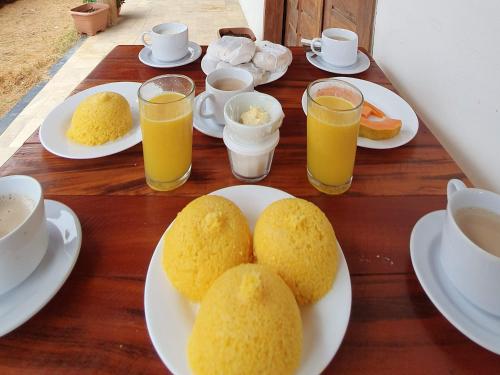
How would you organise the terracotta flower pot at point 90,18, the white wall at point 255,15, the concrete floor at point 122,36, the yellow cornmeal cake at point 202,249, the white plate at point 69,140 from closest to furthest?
the yellow cornmeal cake at point 202,249
the white plate at point 69,140
the concrete floor at point 122,36
the white wall at point 255,15
the terracotta flower pot at point 90,18

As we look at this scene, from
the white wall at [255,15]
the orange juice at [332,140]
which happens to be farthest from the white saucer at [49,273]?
the white wall at [255,15]

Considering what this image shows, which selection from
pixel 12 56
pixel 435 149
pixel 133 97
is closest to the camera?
pixel 435 149

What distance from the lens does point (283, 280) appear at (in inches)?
18.6

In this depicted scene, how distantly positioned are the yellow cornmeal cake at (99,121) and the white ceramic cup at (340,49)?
2.01 ft

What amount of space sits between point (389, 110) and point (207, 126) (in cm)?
43

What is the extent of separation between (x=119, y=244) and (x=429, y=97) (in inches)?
31.4

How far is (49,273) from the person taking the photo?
52cm

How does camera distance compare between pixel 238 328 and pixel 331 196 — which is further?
pixel 331 196

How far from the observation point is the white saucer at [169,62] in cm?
112

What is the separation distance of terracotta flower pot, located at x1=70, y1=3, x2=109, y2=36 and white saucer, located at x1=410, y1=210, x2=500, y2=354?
372 cm

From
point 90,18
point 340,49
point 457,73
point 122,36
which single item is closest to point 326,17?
point 340,49

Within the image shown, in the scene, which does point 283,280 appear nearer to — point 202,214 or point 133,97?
point 202,214

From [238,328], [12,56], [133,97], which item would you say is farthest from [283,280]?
[12,56]

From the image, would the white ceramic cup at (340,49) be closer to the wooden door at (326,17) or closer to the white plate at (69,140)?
the wooden door at (326,17)
